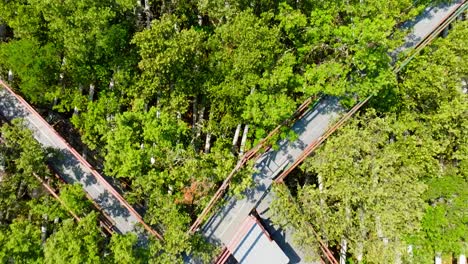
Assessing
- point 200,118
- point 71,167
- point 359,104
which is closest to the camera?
point 359,104

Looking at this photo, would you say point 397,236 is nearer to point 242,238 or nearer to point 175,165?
point 242,238

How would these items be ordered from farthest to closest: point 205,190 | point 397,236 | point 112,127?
point 205,190
point 112,127
point 397,236

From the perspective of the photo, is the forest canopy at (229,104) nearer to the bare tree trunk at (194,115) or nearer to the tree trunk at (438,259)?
the bare tree trunk at (194,115)

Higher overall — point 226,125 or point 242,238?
point 226,125

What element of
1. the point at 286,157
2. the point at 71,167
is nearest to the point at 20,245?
the point at 71,167

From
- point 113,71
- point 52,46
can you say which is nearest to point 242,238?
point 113,71

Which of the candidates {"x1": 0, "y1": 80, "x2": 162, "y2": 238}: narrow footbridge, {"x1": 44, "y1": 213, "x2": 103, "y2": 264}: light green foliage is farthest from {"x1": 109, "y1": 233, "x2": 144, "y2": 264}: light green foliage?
{"x1": 0, "y1": 80, "x2": 162, "y2": 238}: narrow footbridge

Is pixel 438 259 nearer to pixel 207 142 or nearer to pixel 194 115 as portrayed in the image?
pixel 207 142

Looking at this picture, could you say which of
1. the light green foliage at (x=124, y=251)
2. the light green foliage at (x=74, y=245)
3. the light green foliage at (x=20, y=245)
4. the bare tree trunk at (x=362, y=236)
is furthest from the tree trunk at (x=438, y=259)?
the light green foliage at (x=20, y=245)
